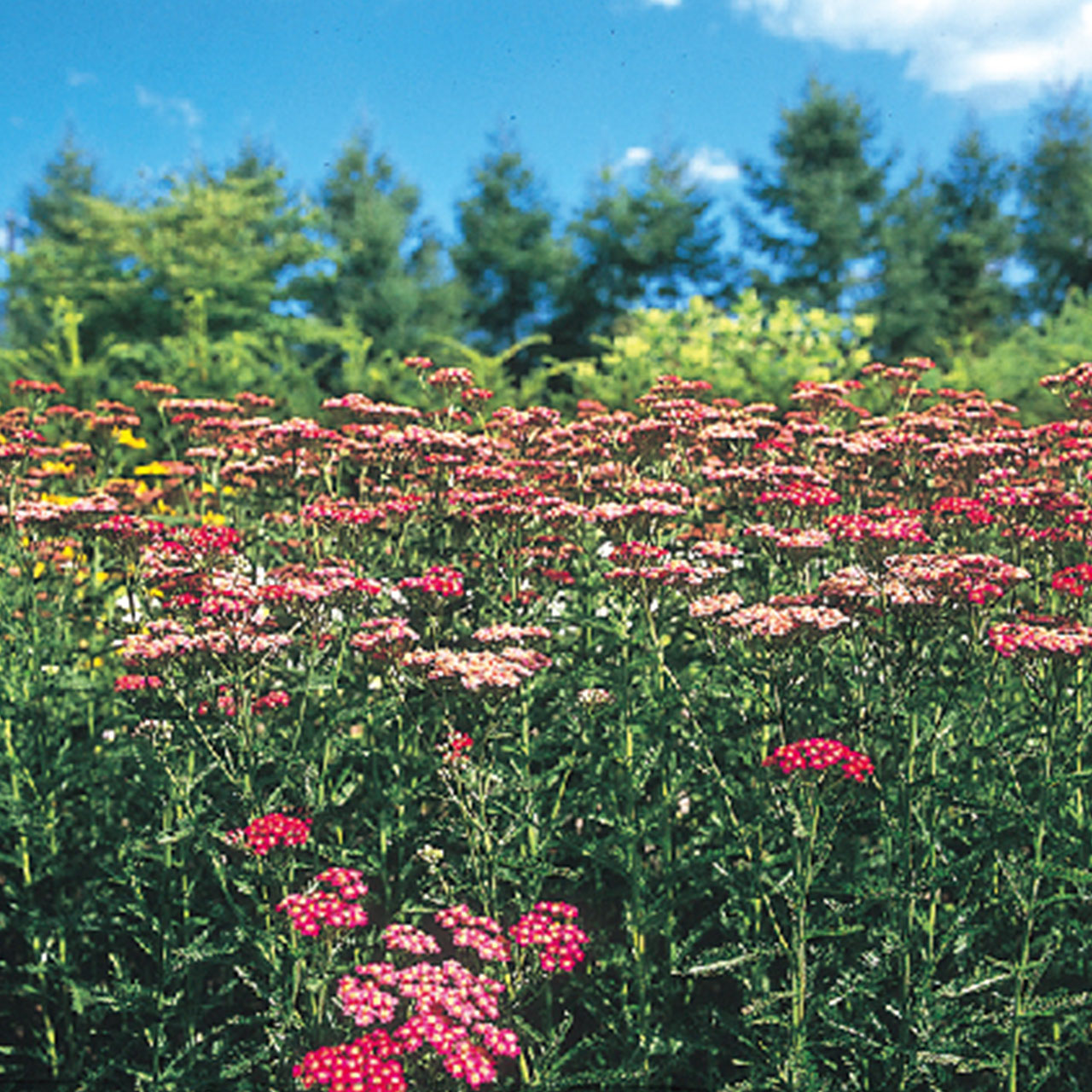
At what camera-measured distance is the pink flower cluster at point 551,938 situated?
2932 millimetres

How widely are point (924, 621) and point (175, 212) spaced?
2329cm

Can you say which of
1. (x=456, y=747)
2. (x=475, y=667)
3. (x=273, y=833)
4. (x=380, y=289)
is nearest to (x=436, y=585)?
(x=475, y=667)

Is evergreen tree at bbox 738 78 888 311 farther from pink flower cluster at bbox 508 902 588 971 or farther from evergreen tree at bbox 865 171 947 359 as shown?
pink flower cluster at bbox 508 902 588 971

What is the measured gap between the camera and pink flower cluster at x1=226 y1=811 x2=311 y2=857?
10.5ft

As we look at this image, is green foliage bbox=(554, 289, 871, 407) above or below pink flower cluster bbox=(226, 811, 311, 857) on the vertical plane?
above

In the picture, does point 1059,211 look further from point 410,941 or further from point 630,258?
point 410,941

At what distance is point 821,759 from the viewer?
300 centimetres

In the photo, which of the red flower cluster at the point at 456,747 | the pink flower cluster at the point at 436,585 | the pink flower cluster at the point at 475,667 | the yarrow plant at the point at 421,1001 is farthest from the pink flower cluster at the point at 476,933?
the pink flower cluster at the point at 436,585

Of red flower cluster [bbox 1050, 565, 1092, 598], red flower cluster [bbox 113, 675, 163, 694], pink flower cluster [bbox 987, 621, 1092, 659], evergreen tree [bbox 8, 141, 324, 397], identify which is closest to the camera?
pink flower cluster [bbox 987, 621, 1092, 659]

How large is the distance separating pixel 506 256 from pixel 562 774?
3115 cm

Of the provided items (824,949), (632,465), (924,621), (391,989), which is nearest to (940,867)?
(824,949)

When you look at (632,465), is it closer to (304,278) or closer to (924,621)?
(924,621)

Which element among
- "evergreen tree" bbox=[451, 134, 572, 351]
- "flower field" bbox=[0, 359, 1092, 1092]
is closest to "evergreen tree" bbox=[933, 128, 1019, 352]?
"evergreen tree" bbox=[451, 134, 572, 351]

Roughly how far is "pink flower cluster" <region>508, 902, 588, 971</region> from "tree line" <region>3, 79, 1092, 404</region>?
16.8 metres
